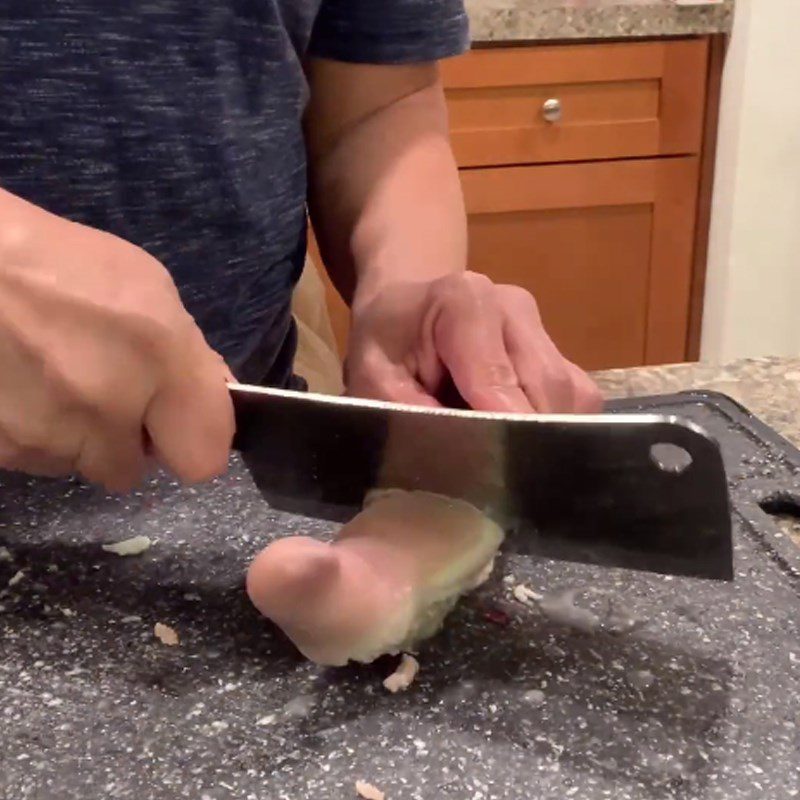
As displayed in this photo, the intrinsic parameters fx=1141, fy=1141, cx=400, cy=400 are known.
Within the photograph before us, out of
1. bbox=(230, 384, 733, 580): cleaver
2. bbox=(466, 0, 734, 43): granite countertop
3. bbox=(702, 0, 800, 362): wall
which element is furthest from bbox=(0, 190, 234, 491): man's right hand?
bbox=(702, 0, 800, 362): wall

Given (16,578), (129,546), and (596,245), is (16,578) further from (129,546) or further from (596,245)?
(596,245)

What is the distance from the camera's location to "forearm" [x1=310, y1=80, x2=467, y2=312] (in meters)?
0.71

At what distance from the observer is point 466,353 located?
564mm

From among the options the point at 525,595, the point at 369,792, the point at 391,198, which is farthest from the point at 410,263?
the point at 369,792

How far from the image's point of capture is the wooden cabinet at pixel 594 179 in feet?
5.16

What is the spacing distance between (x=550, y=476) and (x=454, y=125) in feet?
3.86

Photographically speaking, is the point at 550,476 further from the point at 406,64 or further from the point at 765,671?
the point at 406,64

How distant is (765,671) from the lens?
50 cm

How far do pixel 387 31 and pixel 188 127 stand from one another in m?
0.18

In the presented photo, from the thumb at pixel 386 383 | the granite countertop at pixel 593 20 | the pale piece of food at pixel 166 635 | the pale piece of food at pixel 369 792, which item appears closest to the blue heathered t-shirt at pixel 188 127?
the thumb at pixel 386 383

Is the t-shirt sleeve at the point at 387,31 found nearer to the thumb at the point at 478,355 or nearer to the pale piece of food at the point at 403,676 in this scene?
the thumb at the point at 478,355

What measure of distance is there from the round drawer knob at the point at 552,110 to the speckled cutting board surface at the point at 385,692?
3.55 ft

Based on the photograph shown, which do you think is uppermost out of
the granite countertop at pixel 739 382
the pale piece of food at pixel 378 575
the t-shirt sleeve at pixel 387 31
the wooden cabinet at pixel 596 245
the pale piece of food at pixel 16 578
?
the t-shirt sleeve at pixel 387 31

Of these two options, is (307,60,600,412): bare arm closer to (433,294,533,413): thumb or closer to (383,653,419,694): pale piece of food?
(433,294,533,413): thumb
